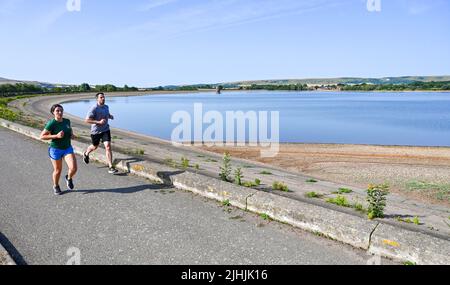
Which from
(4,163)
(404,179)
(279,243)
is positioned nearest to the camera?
(279,243)

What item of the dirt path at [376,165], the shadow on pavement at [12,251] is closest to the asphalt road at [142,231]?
the shadow on pavement at [12,251]

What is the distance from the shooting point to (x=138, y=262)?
4164 mm

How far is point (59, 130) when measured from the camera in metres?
6.84

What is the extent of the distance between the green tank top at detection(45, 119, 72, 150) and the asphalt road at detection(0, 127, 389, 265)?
1.00m

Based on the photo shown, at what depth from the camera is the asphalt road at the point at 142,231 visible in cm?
428

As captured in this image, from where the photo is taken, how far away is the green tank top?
22.2 ft

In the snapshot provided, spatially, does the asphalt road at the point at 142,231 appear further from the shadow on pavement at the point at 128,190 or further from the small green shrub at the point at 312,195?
the small green shrub at the point at 312,195

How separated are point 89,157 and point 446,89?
641 feet

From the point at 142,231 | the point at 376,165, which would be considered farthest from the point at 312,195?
the point at 376,165

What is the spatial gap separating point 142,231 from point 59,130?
3.24 meters

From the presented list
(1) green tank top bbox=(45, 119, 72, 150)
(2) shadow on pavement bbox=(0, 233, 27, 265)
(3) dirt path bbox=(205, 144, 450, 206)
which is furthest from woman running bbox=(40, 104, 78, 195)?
(3) dirt path bbox=(205, 144, 450, 206)

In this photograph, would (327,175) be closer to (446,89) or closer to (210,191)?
(210,191)

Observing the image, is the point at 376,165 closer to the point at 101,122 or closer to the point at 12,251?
the point at 101,122
